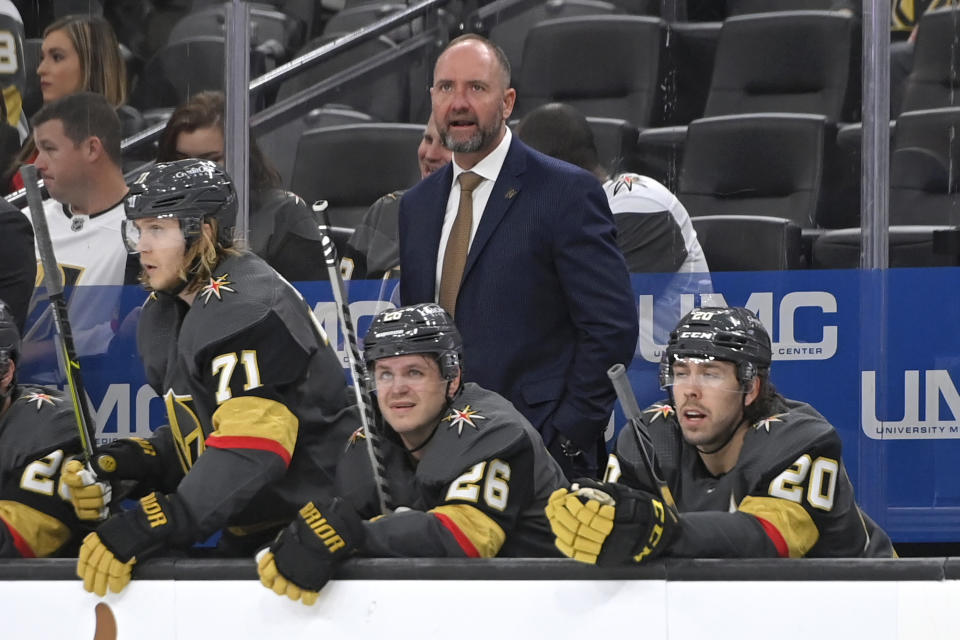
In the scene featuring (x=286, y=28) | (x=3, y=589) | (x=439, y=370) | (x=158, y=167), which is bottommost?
(x=3, y=589)

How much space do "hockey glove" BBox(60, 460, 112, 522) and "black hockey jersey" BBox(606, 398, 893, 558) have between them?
103 cm

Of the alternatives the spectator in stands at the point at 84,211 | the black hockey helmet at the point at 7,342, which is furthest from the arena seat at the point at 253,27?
the black hockey helmet at the point at 7,342

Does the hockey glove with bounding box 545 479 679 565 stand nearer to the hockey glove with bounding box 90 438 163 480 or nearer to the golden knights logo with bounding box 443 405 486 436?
the golden knights logo with bounding box 443 405 486 436

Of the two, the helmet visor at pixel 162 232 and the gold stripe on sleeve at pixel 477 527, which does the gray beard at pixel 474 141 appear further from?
the gold stripe on sleeve at pixel 477 527

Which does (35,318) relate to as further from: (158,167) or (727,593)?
(727,593)

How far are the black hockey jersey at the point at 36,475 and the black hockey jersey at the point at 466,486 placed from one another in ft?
1.99

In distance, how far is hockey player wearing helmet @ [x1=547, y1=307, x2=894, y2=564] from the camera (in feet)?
8.26

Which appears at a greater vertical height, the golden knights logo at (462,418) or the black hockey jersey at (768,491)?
the golden knights logo at (462,418)

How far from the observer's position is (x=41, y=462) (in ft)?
10.5

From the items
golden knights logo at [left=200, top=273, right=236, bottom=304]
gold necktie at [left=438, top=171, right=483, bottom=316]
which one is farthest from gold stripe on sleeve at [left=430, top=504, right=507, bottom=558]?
gold necktie at [left=438, top=171, right=483, bottom=316]

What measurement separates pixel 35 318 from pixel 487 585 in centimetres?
209

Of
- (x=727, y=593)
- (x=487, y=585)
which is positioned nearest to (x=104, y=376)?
(x=487, y=585)

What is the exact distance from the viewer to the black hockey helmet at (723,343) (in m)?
3.09

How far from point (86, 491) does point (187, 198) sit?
24.6 inches
